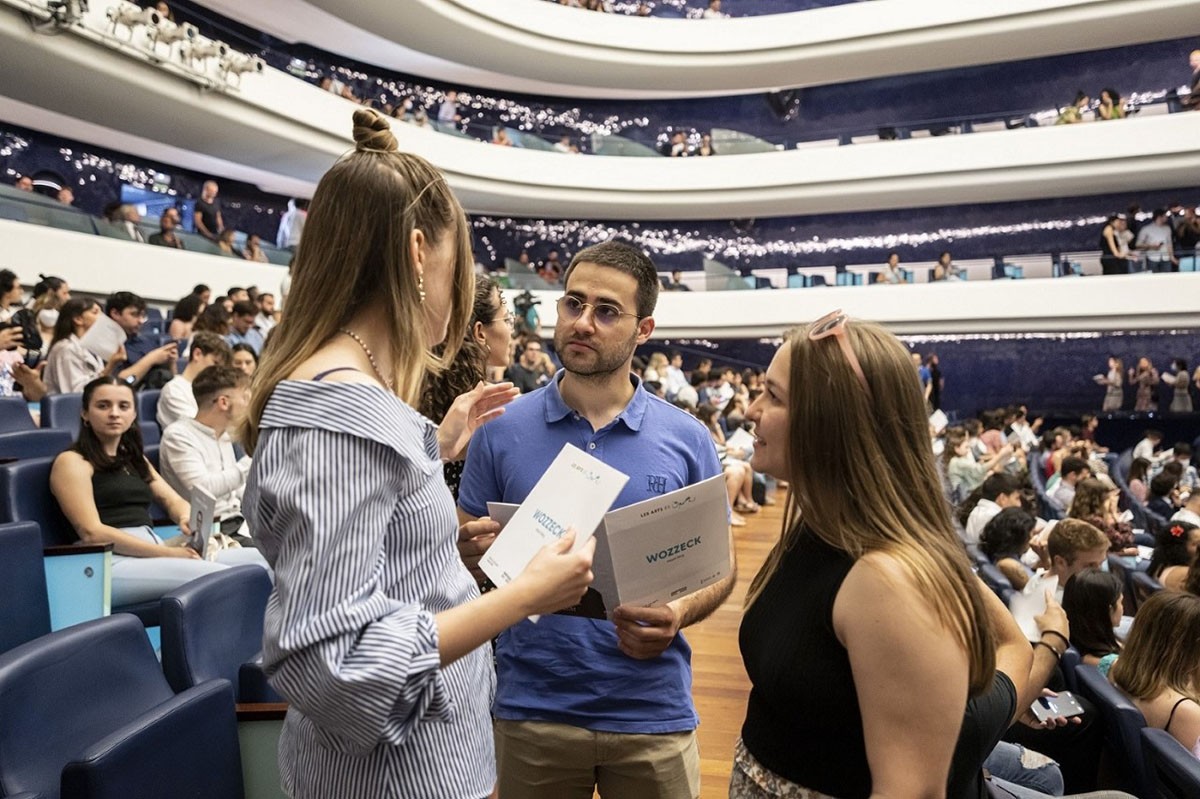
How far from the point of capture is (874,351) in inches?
50.1

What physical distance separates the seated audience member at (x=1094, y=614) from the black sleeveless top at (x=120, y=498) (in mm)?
3558

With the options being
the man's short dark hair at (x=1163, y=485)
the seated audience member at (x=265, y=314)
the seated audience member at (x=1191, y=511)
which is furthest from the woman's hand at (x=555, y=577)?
the man's short dark hair at (x=1163, y=485)

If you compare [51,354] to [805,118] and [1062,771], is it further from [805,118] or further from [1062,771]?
[805,118]

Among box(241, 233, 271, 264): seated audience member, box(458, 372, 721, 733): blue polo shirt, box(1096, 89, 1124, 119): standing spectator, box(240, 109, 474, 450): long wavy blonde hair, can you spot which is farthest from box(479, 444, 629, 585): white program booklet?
box(1096, 89, 1124, 119): standing spectator

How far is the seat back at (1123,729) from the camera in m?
2.44

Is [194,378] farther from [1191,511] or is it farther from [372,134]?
[1191,511]

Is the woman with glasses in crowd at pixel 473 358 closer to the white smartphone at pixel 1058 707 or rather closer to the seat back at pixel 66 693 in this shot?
the seat back at pixel 66 693

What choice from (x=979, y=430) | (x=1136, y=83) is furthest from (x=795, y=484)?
(x=1136, y=83)

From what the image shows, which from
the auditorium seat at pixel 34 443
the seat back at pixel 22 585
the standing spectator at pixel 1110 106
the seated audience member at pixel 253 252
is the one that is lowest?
the seat back at pixel 22 585

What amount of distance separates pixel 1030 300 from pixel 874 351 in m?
15.2

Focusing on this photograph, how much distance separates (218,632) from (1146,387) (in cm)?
1576

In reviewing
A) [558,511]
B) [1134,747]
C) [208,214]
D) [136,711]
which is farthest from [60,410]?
[208,214]

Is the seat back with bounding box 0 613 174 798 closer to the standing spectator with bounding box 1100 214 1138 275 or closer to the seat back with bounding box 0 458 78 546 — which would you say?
the seat back with bounding box 0 458 78 546

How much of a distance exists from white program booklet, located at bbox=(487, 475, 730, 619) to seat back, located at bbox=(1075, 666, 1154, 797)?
1.49m
